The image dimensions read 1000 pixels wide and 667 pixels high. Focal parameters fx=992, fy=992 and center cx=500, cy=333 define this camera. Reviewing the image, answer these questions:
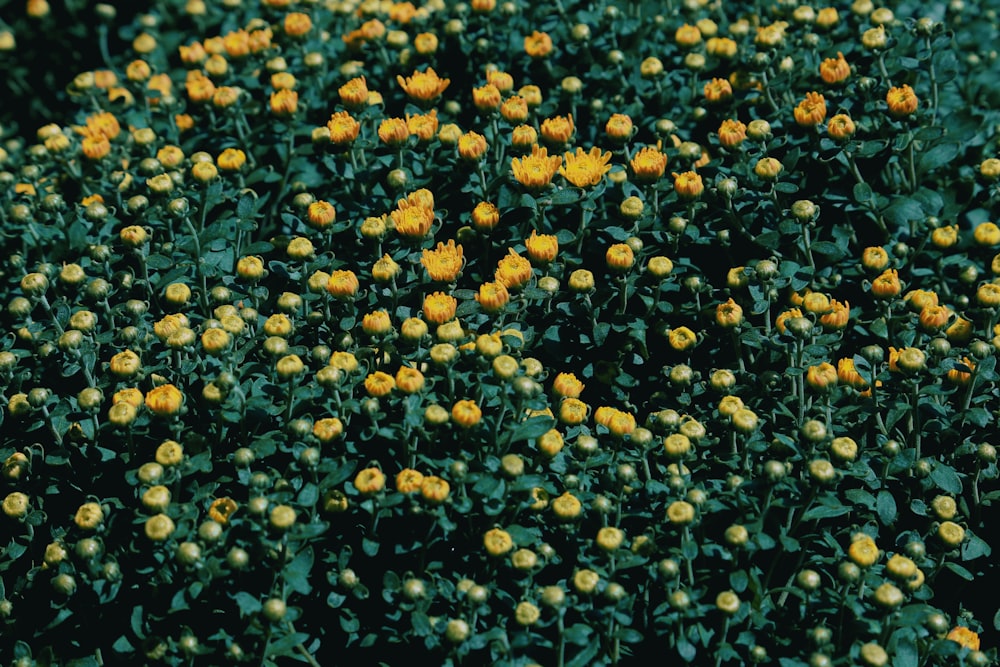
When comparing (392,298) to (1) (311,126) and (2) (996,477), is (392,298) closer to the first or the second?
(1) (311,126)

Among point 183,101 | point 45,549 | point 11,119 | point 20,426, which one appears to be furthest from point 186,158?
point 11,119

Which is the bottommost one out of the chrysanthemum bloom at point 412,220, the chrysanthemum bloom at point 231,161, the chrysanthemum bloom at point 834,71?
the chrysanthemum bloom at point 231,161

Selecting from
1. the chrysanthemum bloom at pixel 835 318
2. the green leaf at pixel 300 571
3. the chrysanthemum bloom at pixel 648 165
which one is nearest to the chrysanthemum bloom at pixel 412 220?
the chrysanthemum bloom at pixel 648 165

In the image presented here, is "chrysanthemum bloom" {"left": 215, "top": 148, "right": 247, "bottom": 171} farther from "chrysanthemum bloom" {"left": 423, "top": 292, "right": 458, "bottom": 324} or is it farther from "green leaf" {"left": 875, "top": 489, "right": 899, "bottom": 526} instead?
"green leaf" {"left": 875, "top": 489, "right": 899, "bottom": 526}

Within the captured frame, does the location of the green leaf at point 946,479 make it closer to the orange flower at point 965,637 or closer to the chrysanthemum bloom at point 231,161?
the orange flower at point 965,637

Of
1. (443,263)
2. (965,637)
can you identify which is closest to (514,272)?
(443,263)

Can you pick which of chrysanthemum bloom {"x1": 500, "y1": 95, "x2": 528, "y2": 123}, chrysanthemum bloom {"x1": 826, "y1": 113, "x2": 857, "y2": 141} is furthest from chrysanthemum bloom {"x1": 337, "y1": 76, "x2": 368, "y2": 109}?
chrysanthemum bloom {"x1": 826, "y1": 113, "x2": 857, "y2": 141}
